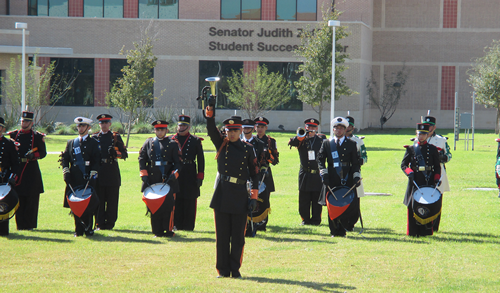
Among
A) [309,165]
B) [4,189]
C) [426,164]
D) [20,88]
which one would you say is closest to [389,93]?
[20,88]

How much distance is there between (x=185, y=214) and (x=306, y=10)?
3324cm

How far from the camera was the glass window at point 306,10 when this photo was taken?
4084 cm

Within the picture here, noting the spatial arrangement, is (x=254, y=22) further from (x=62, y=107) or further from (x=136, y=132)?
(x=62, y=107)

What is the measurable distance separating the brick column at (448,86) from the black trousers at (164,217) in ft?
133

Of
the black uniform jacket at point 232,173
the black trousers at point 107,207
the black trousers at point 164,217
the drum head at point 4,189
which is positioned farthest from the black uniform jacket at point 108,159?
the black uniform jacket at point 232,173

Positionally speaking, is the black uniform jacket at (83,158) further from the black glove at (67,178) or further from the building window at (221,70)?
the building window at (221,70)

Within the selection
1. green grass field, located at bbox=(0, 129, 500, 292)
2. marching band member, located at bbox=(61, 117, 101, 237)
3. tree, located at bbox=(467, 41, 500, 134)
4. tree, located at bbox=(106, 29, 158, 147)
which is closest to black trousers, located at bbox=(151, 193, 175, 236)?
green grass field, located at bbox=(0, 129, 500, 292)

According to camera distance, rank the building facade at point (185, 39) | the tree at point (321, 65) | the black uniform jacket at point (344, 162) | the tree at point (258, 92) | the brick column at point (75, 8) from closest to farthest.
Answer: the black uniform jacket at point (344, 162) < the tree at point (321, 65) < the tree at point (258, 92) < the building facade at point (185, 39) < the brick column at point (75, 8)

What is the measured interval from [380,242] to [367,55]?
36357 mm

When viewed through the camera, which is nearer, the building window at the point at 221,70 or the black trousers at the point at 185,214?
the black trousers at the point at 185,214

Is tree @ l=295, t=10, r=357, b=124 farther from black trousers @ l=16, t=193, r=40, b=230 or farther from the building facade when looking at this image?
black trousers @ l=16, t=193, r=40, b=230

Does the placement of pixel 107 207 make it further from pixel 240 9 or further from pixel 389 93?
pixel 389 93

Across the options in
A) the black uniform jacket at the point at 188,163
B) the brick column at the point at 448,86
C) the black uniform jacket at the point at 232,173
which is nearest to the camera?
the black uniform jacket at the point at 232,173

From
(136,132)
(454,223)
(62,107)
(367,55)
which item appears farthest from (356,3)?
(454,223)
